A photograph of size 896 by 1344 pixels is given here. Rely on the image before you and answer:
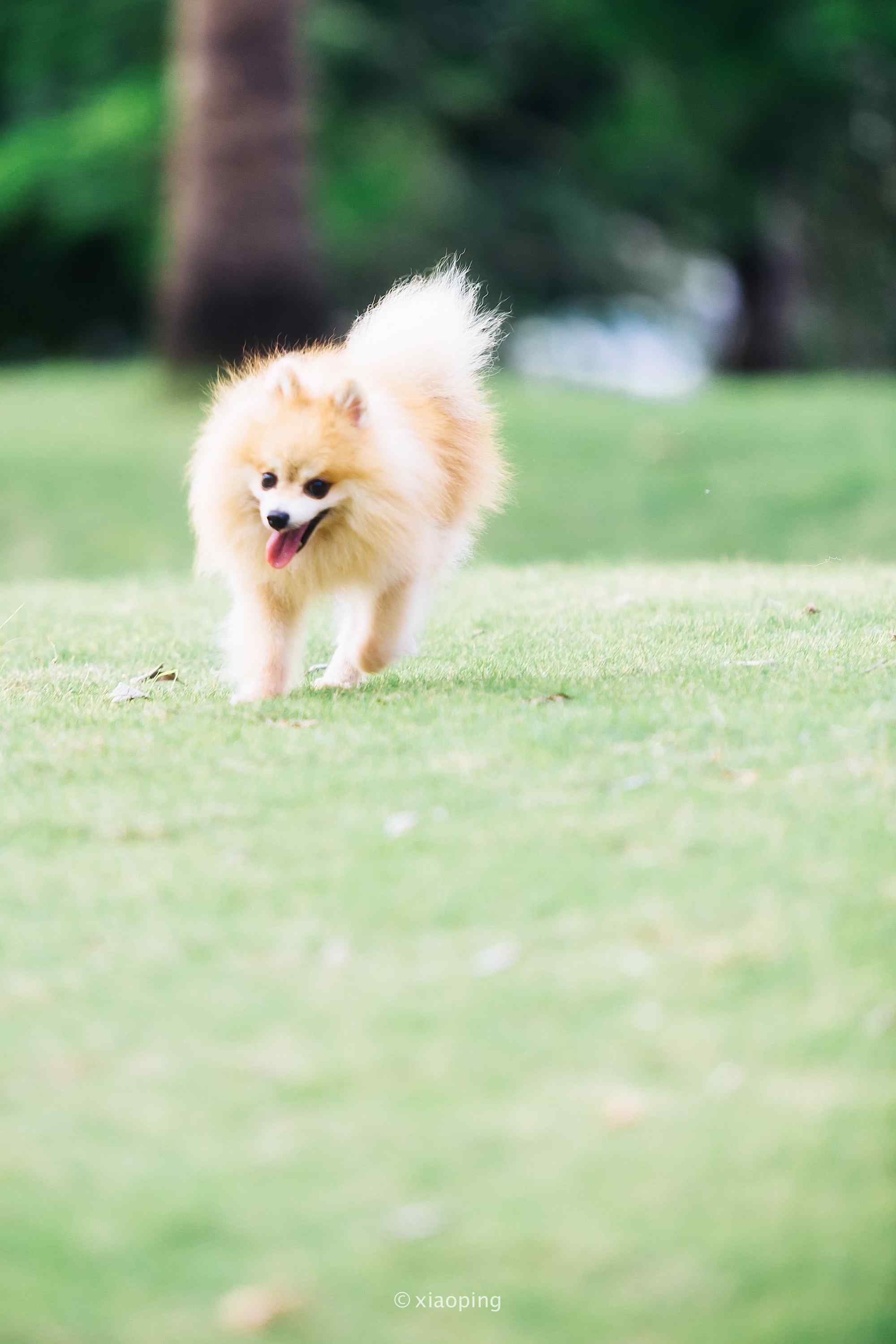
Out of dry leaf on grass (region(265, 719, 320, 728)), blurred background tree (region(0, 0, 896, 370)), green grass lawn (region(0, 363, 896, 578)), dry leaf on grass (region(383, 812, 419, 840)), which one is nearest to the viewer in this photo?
dry leaf on grass (region(383, 812, 419, 840))

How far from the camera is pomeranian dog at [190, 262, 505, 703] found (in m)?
5.55

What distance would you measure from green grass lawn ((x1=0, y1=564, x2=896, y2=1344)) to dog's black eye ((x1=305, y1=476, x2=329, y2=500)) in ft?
2.15

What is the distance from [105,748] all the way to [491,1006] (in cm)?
203

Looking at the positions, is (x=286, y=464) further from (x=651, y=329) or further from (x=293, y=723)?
(x=651, y=329)

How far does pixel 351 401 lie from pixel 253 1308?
3.46 m

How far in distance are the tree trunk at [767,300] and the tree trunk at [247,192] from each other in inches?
473

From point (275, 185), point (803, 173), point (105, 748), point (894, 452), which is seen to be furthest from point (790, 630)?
point (803, 173)

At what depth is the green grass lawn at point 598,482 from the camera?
13547mm

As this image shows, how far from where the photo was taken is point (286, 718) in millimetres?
5414

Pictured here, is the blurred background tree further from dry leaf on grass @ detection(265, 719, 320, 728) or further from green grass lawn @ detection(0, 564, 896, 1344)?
green grass lawn @ detection(0, 564, 896, 1344)

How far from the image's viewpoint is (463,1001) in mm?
3424

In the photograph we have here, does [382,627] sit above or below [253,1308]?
above

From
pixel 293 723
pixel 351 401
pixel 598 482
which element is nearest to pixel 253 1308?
pixel 293 723

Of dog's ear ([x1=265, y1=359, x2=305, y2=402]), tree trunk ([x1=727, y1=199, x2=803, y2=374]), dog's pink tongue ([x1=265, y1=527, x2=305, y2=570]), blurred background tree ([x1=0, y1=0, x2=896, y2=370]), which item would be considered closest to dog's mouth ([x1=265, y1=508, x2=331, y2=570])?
dog's pink tongue ([x1=265, y1=527, x2=305, y2=570])
